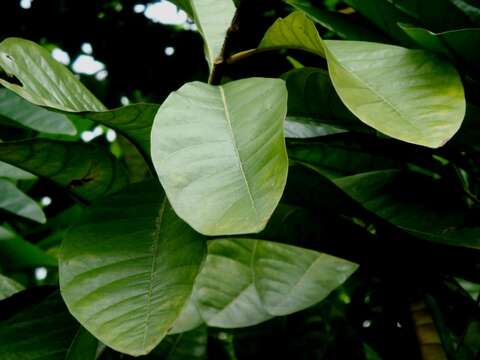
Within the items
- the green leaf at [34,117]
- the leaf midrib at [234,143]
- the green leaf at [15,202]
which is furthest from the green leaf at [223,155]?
the green leaf at [15,202]

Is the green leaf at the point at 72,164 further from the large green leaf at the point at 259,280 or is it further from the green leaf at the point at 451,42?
the green leaf at the point at 451,42

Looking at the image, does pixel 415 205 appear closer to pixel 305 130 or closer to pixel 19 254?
pixel 305 130

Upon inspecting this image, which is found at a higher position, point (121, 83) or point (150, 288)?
point (150, 288)

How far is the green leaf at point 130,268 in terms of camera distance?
49cm

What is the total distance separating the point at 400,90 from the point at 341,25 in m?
0.30

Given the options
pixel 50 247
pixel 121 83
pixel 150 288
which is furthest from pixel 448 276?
pixel 121 83

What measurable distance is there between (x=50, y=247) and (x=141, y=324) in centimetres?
111

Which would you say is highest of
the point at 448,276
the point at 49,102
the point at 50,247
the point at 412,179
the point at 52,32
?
the point at 49,102

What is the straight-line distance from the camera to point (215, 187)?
48 cm

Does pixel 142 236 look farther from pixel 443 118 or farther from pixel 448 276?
pixel 448 276

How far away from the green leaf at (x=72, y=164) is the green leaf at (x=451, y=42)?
0.36 m

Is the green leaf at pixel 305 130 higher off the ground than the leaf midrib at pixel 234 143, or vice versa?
the leaf midrib at pixel 234 143

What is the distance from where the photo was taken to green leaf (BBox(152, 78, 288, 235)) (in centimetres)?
45

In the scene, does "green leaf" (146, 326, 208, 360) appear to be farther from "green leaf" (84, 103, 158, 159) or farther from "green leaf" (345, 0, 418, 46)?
"green leaf" (345, 0, 418, 46)
